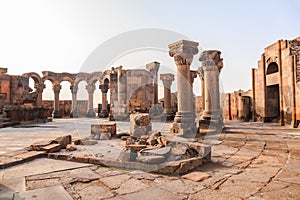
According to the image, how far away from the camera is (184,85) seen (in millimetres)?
8164

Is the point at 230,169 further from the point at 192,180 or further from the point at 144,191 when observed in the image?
the point at 144,191

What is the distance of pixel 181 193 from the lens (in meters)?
2.65

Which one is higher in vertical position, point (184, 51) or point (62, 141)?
point (184, 51)

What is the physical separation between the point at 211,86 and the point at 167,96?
7506 mm

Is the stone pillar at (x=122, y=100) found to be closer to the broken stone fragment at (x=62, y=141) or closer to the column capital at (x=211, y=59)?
the column capital at (x=211, y=59)

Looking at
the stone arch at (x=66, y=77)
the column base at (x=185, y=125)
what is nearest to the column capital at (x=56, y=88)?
the stone arch at (x=66, y=77)

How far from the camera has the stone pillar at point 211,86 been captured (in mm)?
9906

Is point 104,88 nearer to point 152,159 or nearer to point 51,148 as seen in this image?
point 51,148

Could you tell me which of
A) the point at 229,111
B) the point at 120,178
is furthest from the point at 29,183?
the point at 229,111

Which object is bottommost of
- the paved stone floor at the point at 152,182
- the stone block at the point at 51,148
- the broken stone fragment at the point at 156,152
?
the paved stone floor at the point at 152,182

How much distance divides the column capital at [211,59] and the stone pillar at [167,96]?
23.3 ft

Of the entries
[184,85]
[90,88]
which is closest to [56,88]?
[90,88]

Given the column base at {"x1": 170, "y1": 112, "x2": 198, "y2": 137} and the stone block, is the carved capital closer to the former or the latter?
the column base at {"x1": 170, "y1": 112, "x2": 198, "y2": 137}

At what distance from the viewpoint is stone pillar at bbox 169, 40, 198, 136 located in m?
7.99
